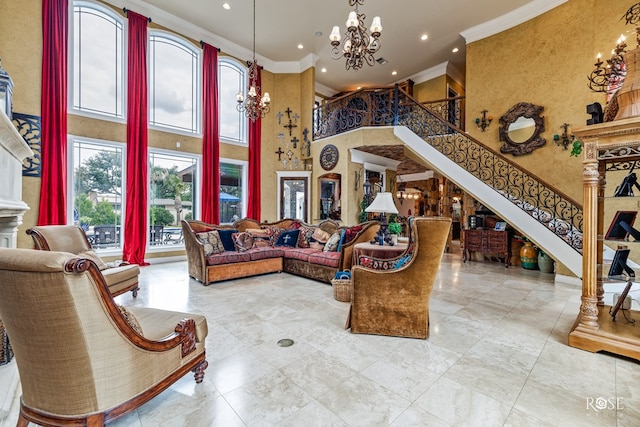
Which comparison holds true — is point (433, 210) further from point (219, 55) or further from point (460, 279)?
point (219, 55)

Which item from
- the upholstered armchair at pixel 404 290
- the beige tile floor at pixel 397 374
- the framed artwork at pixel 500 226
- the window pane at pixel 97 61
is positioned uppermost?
the window pane at pixel 97 61

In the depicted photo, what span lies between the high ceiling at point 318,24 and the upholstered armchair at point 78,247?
5.45m

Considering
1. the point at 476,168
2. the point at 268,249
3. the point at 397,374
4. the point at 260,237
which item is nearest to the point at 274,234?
the point at 260,237

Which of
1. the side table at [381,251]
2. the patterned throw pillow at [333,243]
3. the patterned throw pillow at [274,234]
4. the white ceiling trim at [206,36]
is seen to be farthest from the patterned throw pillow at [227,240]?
the white ceiling trim at [206,36]

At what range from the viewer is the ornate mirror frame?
243 inches

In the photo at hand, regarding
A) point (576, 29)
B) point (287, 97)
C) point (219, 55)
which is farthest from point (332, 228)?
point (576, 29)

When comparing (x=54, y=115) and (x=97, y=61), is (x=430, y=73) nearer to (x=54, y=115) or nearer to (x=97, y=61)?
(x=97, y=61)

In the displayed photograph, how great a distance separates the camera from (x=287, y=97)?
347 inches

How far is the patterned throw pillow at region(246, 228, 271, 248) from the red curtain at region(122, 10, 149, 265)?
2524mm

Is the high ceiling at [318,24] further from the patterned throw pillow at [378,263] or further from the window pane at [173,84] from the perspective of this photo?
the patterned throw pillow at [378,263]

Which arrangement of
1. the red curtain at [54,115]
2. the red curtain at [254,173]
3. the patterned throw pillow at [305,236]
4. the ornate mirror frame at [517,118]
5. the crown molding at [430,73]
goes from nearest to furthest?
the red curtain at [54,115]
the patterned throw pillow at [305,236]
the ornate mirror frame at [517,118]
the red curtain at [254,173]
the crown molding at [430,73]

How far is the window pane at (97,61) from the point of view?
5.65 m

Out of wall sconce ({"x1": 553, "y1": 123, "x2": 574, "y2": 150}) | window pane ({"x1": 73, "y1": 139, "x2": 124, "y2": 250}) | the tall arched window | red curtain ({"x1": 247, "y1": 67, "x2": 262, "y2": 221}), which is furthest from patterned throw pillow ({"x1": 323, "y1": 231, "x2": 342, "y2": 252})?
wall sconce ({"x1": 553, "y1": 123, "x2": 574, "y2": 150})

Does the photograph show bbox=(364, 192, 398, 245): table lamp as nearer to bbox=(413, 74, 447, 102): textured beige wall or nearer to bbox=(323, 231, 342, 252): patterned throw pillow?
bbox=(323, 231, 342, 252): patterned throw pillow
